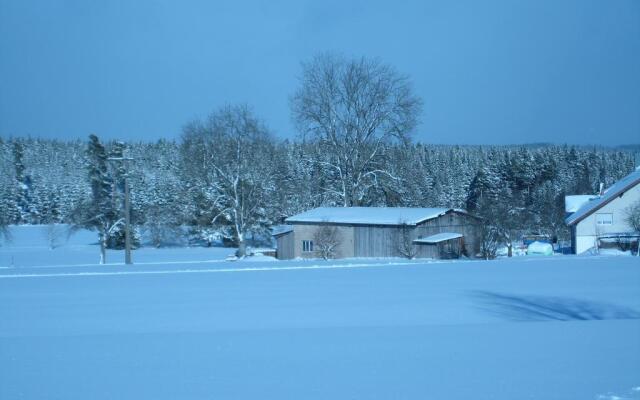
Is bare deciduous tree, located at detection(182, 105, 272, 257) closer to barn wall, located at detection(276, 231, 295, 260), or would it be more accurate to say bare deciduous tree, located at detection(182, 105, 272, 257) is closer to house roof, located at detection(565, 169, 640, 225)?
barn wall, located at detection(276, 231, 295, 260)

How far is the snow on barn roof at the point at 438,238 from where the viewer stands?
34.4 meters

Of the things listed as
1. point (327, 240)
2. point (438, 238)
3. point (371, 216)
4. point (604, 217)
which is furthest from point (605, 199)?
point (327, 240)

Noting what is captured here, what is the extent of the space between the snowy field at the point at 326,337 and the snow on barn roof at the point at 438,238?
1313cm

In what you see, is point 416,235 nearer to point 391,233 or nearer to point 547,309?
point 391,233

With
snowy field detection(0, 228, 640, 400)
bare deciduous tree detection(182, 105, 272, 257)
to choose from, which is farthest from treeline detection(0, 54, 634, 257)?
snowy field detection(0, 228, 640, 400)

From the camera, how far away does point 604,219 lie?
4381cm

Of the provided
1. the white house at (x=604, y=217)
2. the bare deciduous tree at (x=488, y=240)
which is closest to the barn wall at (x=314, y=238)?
the bare deciduous tree at (x=488, y=240)

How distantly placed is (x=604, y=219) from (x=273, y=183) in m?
24.7

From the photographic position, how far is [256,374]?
8.70 meters

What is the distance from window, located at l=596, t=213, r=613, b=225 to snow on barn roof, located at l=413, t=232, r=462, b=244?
13967mm

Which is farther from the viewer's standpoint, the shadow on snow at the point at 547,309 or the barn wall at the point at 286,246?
the barn wall at the point at 286,246

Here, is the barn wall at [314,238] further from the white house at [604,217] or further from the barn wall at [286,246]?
the white house at [604,217]

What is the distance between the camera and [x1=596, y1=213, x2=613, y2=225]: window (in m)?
43.7

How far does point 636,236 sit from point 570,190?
148 feet
